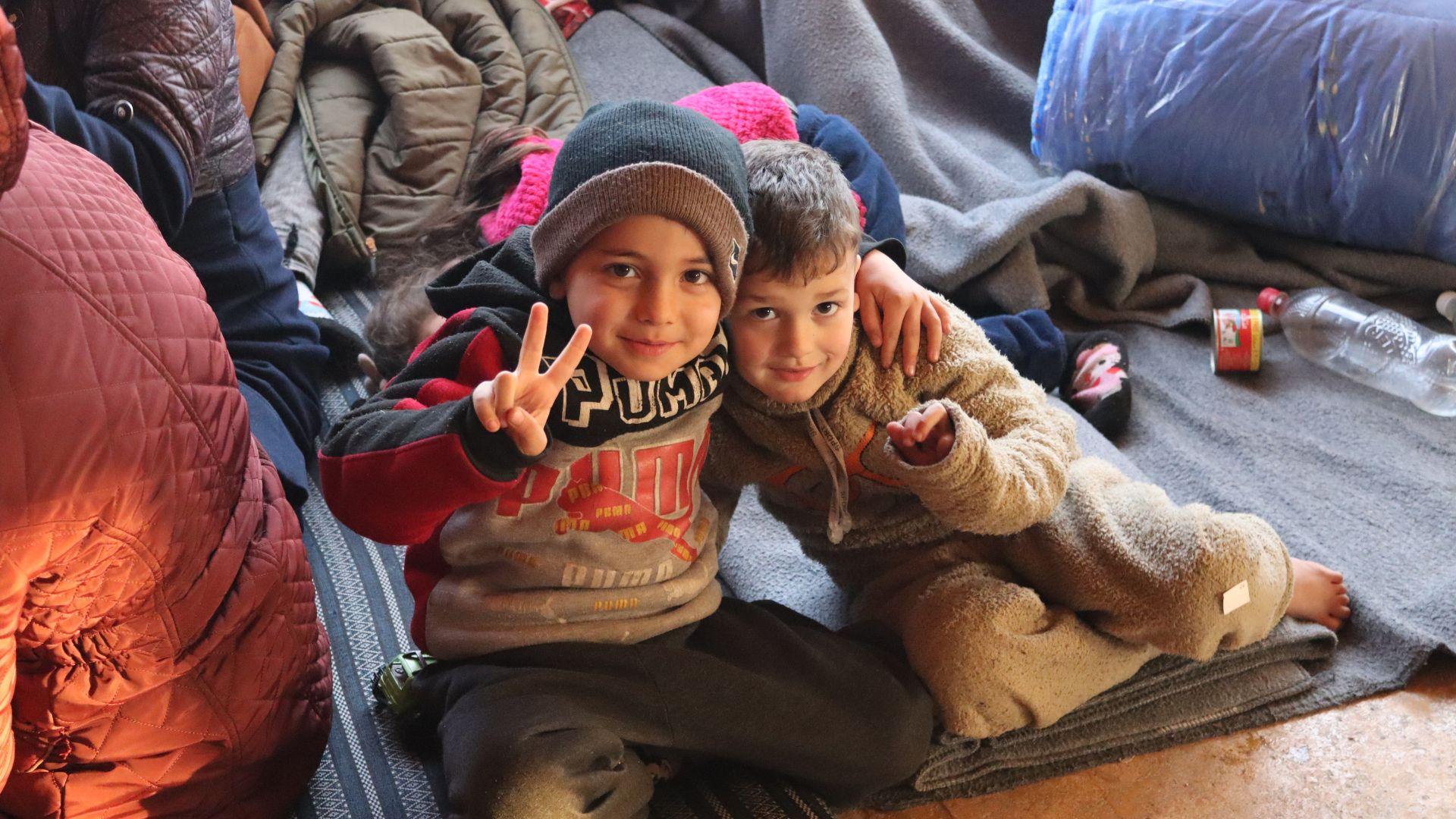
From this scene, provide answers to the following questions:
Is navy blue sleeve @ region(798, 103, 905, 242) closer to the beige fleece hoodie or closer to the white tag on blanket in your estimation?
the beige fleece hoodie

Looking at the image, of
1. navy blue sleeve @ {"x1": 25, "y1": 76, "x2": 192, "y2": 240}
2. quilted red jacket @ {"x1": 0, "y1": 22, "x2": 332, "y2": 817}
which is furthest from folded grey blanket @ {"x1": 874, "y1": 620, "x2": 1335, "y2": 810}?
navy blue sleeve @ {"x1": 25, "y1": 76, "x2": 192, "y2": 240}

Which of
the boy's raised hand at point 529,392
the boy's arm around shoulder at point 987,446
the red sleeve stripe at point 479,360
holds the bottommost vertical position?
the boy's arm around shoulder at point 987,446

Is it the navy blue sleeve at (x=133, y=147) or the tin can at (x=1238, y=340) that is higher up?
the navy blue sleeve at (x=133, y=147)

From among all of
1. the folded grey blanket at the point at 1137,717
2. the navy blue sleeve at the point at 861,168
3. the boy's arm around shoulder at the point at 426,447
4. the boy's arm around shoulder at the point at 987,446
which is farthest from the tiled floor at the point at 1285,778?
the navy blue sleeve at the point at 861,168

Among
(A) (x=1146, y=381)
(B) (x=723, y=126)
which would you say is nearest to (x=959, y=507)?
(B) (x=723, y=126)

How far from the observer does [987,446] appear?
962 mm

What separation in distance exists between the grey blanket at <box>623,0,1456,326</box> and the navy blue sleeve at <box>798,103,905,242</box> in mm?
249

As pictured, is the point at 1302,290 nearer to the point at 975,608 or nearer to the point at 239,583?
the point at 975,608

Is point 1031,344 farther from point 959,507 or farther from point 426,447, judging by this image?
point 426,447

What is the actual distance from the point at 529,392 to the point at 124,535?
12.0 inches

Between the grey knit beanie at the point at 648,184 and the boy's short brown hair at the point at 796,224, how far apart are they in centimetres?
3

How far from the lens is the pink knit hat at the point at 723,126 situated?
1.43 m

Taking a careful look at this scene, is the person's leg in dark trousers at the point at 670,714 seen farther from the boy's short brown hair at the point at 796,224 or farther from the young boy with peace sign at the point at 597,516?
the boy's short brown hair at the point at 796,224

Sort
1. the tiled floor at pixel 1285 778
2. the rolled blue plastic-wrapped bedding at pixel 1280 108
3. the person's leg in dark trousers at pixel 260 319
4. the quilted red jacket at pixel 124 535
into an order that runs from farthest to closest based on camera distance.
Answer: the rolled blue plastic-wrapped bedding at pixel 1280 108 < the person's leg in dark trousers at pixel 260 319 < the tiled floor at pixel 1285 778 < the quilted red jacket at pixel 124 535
